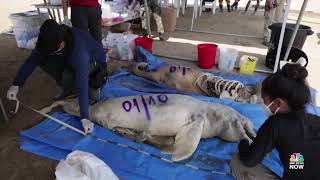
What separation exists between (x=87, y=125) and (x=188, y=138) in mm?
867

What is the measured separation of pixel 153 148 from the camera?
2.35 m

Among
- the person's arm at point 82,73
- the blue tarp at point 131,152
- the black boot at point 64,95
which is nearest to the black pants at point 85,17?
the black boot at point 64,95

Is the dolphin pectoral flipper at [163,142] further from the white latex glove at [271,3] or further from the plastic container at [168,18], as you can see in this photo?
the plastic container at [168,18]

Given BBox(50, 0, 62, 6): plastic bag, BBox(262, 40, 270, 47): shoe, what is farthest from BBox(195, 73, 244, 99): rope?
BBox(50, 0, 62, 6): plastic bag

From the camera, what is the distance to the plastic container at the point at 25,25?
4.78 m

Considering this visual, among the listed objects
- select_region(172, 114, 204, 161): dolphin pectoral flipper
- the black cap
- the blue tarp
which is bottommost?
the blue tarp

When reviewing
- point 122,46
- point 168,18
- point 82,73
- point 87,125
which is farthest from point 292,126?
point 168,18

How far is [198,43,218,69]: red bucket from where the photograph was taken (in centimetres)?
406

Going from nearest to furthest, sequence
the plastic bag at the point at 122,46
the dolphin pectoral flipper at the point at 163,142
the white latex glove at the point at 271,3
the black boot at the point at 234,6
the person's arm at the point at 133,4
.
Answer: the dolphin pectoral flipper at the point at 163,142 → the plastic bag at the point at 122,46 → the white latex glove at the point at 271,3 → the person's arm at the point at 133,4 → the black boot at the point at 234,6

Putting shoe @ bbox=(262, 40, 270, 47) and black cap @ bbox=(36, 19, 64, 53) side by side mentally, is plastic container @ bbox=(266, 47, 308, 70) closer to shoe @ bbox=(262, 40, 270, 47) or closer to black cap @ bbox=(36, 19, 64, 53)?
shoe @ bbox=(262, 40, 270, 47)

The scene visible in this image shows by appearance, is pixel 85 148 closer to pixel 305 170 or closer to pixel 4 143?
pixel 4 143

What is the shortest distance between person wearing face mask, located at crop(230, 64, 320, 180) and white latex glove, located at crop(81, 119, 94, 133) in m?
1.45

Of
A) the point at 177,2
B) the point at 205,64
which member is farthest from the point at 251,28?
the point at 205,64

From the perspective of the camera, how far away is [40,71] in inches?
158
